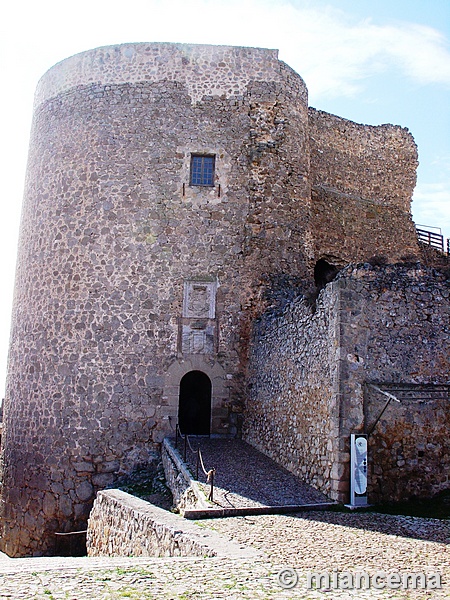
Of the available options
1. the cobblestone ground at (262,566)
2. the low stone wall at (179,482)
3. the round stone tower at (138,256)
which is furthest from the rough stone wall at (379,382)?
the round stone tower at (138,256)

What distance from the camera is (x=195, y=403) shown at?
15.6 metres

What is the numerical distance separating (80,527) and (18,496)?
208 cm

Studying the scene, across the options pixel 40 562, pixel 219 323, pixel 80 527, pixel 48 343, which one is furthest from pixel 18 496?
pixel 40 562

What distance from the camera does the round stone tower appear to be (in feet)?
43.8

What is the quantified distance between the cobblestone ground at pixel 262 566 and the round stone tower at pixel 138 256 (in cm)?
595

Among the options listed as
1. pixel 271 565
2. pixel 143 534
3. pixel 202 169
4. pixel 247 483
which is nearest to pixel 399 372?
pixel 247 483

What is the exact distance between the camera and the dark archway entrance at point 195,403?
15188 millimetres

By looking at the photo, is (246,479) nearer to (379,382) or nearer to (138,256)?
(379,382)

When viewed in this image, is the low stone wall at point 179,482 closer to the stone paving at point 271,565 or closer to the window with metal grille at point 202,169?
the stone paving at point 271,565

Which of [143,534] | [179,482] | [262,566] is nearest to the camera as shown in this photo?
[262,566]

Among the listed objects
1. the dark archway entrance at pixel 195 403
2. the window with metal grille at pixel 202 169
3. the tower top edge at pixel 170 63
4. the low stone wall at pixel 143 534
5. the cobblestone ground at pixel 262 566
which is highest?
the tower top edge at pixel 170 63

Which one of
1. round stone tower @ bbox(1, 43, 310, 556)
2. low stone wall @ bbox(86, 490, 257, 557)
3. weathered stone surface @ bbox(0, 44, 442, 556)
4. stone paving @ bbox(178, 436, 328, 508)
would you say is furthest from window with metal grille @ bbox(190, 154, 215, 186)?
low stone wall @ bbox(86, 490, 257, 557)

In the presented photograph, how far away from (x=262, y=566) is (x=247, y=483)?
13.2 ft

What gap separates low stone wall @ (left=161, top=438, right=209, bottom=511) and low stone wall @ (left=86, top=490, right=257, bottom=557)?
0.60 meters
